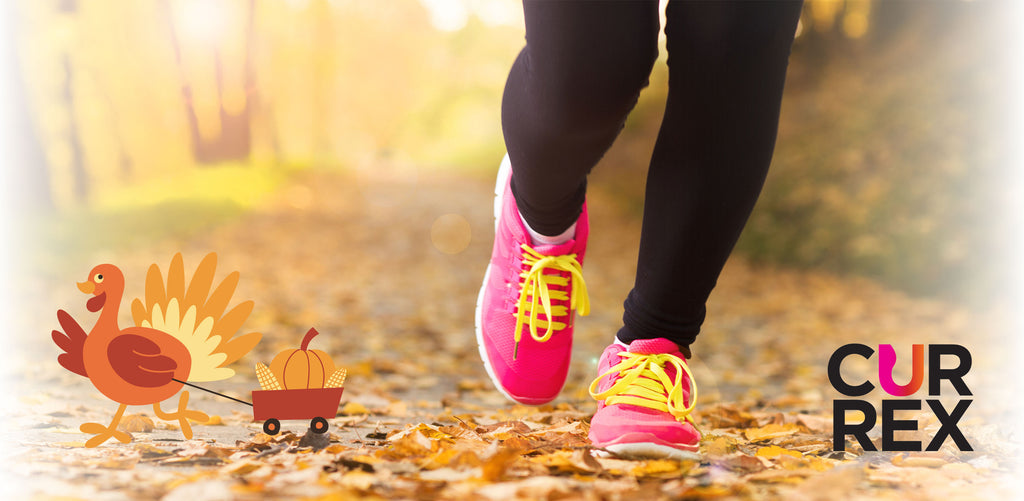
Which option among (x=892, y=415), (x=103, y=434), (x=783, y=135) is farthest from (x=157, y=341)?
(x=783, y=135)

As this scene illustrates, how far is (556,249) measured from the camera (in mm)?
1714

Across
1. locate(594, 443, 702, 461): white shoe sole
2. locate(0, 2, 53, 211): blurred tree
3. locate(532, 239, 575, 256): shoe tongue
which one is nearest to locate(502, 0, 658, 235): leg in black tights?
locate(532, 239, 575, 256): shoe tongue

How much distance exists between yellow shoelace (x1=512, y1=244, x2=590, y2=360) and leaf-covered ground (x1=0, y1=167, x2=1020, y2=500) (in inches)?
9.3

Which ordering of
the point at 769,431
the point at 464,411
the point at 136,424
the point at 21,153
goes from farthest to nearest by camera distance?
the point at 21,153 → the point at 464,411 → the point at 769,431 → the point at 136,424

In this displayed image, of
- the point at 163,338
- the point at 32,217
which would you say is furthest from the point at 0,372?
the point at 32,217

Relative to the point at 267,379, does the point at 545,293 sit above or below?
above

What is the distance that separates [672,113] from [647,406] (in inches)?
23.2

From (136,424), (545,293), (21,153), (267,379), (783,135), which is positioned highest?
(783,135)

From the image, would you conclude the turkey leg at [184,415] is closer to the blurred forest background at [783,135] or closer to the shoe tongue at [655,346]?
the shoe tongue at [655,346]

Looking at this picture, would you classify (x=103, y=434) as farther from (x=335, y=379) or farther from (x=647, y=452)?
(x=647, y=452)

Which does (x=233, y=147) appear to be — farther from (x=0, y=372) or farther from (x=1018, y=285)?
(x=1018, y=285)

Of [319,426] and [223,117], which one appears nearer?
[319,426]

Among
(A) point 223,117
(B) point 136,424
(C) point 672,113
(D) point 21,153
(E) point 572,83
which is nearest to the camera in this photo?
(E) point 572,83

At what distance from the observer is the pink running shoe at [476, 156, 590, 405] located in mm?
1713
